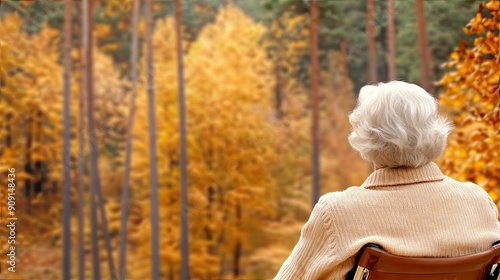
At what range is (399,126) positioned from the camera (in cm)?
159

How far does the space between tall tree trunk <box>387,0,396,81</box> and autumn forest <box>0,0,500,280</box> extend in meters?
0.02

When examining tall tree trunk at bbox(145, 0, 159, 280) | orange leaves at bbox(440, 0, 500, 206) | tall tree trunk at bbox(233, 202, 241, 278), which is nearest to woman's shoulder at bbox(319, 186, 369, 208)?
orange leaves at bbox(440, 0, 500, 206)

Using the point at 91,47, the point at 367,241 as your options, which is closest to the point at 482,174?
the point at 367,241

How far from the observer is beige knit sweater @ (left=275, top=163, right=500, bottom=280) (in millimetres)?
1573

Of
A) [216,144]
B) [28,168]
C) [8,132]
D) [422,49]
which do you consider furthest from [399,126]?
[216,144]

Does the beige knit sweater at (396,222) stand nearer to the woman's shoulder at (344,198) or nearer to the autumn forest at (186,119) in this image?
the woman's shoulder at (344,198)

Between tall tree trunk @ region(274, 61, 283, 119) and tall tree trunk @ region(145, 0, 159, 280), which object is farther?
tall tree trunk @ region(274, 61, 283, 119)

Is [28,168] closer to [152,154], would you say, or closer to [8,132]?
[8,132]

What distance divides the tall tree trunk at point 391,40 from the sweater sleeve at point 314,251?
422cm

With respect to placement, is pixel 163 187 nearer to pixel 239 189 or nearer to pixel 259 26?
pixel 239 189

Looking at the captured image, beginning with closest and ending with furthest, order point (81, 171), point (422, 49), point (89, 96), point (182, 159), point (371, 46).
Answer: point (422, 49) → point (81, 171) → point (89, 96) → point (371, 46) → point (182, 159)

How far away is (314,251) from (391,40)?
14.4 ft

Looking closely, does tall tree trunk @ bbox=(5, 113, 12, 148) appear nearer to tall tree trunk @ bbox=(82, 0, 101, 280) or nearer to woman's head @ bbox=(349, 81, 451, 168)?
tall tree trunk @ bbox=(82, 0, 101, 280)

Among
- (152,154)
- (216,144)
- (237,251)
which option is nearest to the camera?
(152,154)
